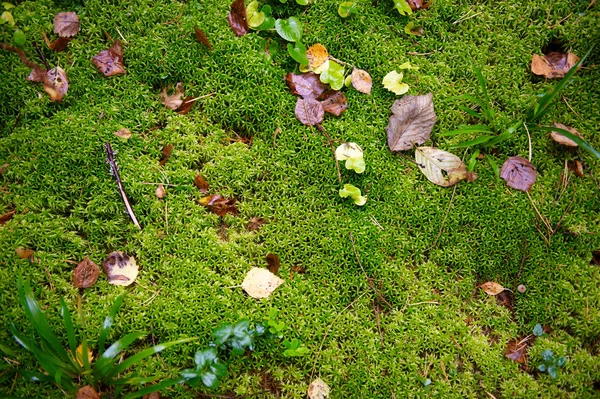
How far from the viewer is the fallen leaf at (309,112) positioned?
249 cm

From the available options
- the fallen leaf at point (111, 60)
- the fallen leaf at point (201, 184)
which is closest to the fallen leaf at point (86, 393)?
the fallen leaf at point (201, 184)

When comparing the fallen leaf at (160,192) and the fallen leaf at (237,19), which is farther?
the fallen leaf at (237,19)

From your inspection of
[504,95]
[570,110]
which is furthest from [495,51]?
[570,110]

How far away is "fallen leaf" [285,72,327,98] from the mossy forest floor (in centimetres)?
8

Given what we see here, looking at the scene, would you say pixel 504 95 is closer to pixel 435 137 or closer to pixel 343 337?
pixel 435 137

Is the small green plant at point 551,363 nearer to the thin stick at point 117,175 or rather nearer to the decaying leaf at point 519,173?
the decaying leaf at point 519,173

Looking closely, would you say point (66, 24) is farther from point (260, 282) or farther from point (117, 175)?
point (260, 282)

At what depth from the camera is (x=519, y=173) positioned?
2482mm

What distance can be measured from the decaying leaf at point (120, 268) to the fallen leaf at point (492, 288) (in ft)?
→ 6.51

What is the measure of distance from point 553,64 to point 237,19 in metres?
2.11

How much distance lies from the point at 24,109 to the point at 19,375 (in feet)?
4.91

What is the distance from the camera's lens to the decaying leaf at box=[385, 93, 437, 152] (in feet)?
8.14

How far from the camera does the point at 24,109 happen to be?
95.0 inches

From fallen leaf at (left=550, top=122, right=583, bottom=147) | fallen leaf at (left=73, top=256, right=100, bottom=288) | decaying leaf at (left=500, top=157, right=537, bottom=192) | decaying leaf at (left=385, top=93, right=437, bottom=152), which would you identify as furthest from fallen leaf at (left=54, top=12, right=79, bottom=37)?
fallen leaf at (left=550, top=122, right=583, bottom=147)
